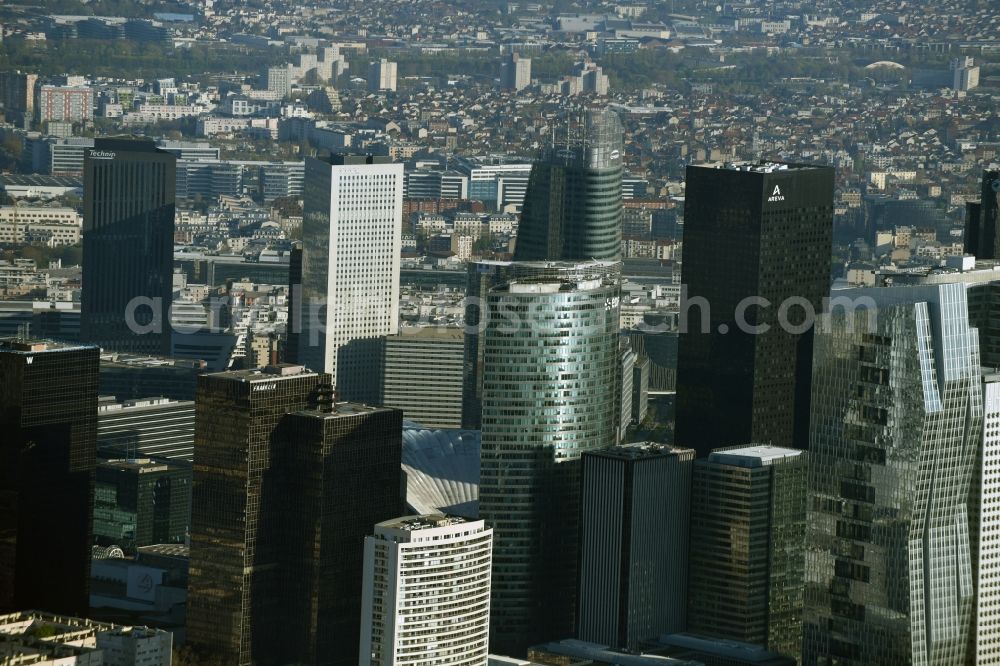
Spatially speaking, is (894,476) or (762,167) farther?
(762,167)

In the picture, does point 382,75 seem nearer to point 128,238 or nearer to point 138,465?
point 128,238

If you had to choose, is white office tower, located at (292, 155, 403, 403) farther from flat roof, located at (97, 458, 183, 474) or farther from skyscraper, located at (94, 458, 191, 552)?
skyscraper, located at (94, 458, 191, 552)

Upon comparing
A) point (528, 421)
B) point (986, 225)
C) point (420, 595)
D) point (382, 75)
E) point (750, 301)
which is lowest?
point (420, 595)

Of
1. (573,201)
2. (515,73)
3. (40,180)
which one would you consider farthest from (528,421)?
(515,73)

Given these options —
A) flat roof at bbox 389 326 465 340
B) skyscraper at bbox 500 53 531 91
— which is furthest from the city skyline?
skyscraper at bbox 500 53 531 91

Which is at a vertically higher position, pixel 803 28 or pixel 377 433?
pixel 803 28

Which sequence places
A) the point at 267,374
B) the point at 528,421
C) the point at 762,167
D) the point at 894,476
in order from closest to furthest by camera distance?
the point at 894,476 → the point at 267,374 → the point at 528,421 → the point at 762,167

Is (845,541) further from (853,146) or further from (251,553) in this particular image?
(853,146)

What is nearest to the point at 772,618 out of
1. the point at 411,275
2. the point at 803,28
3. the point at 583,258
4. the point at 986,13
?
the point at 583,258

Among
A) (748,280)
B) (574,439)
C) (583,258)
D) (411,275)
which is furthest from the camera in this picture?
(411,275)
